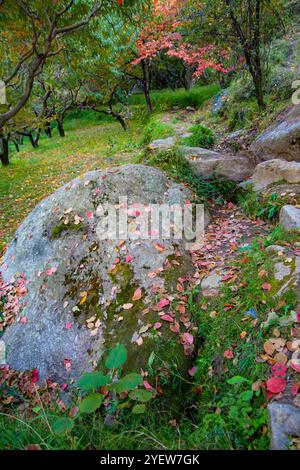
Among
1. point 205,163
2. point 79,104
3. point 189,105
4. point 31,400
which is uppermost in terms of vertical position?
point 79,104

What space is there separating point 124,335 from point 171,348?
47 cm

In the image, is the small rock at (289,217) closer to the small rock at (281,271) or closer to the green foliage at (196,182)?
the small rock at (281,271)

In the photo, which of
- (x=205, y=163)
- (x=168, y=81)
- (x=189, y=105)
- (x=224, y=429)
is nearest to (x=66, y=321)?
(x=224, y=429)

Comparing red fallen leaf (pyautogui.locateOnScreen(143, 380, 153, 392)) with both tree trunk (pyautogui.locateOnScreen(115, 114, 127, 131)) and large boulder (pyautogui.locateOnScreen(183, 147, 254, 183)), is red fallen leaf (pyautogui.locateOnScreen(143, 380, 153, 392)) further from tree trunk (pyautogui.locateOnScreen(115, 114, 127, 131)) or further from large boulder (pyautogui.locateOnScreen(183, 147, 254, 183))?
tree trunk (pyautogui.locateOnScreen(115, 114, 127, 131))

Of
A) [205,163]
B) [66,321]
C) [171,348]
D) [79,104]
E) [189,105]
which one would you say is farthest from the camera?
[189,105]

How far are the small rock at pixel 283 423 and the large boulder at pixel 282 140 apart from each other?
3.63m

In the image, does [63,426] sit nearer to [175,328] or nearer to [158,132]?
[175,328]

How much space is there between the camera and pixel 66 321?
3371 mm

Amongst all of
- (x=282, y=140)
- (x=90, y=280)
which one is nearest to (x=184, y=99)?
(x=282, y=140)

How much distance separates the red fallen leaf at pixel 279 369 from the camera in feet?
6.88

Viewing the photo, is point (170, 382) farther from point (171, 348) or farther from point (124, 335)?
point (124, 335)

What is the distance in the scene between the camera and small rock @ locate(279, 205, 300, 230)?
3.31 metres

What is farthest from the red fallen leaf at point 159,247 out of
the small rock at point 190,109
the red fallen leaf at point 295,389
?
the small rock at point 190,109

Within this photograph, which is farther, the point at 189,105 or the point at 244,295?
the point at 189,105
